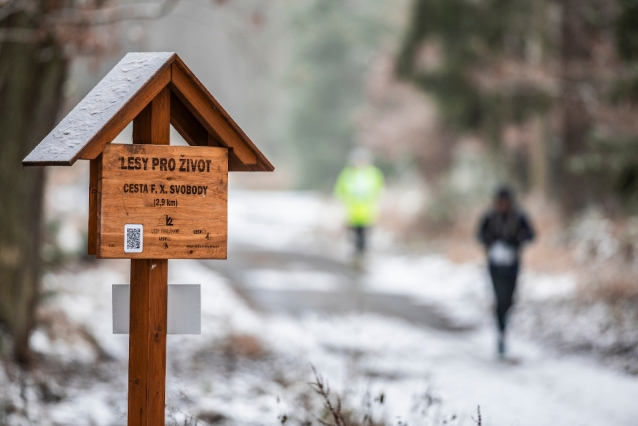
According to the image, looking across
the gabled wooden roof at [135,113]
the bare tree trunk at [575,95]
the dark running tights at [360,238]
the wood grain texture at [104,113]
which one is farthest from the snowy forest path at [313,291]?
the wood grain texture at [104,113]

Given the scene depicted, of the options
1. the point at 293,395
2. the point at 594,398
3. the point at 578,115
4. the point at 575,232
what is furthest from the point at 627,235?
the point at 293,395

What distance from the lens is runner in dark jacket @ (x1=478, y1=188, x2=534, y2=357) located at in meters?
8.77

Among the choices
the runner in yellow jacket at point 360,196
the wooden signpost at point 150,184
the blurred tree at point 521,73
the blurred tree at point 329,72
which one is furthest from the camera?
the blurred tree at point 329,72

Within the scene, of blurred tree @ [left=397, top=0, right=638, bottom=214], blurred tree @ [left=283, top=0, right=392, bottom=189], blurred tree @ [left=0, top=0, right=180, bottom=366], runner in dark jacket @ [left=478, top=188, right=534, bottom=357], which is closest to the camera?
blurred tree @ [left=0, top=0, right=180, bottom=366]

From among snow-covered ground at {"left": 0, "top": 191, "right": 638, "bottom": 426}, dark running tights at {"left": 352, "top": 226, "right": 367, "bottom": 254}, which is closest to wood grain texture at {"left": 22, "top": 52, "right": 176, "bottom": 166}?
snow-covered ground at {"left": 0, "top": 191, "right": 638, "bottom": 426}

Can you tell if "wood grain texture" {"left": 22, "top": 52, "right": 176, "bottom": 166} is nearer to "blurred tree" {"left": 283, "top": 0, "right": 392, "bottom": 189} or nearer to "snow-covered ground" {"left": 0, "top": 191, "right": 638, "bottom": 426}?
"snow-covered ground" {"left": 0, "top": 191, "right": 638, "bottom": 426}

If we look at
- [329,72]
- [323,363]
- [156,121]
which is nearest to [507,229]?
[323,363]

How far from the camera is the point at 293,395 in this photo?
21.2ft

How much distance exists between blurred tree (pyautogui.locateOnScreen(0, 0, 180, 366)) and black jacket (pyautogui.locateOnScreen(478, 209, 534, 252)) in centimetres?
445

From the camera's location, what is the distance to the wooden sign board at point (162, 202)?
12.1 feet

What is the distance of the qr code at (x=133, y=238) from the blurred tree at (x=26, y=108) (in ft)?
12.0

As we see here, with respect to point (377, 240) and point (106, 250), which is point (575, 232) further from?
point (106, 250)

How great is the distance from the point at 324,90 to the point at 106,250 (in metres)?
30.4

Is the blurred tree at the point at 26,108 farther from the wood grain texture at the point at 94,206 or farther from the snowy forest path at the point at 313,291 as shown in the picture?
the snowy forest path at the point at 313,291
